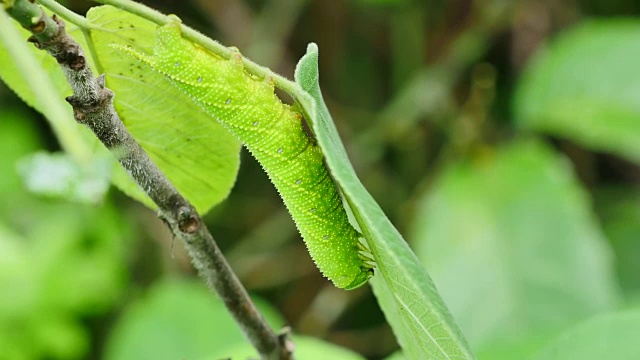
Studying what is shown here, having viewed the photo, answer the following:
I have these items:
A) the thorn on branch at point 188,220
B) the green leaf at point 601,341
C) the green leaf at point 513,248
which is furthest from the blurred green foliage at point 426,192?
the thorn on branch at point 188,220

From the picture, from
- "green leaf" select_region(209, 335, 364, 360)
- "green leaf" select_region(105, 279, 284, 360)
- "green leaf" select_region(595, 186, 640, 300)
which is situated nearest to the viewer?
"green leaf" select_region(209, 335, 364, 360)

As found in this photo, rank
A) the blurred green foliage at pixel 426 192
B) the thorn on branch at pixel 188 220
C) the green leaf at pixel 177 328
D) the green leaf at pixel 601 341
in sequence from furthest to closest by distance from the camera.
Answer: the blurred green foliage at pixel 426 192
the green leaf at pixel 177 328
the green leaf at pixel 601 341
the thorn on branch at pixel 188 220

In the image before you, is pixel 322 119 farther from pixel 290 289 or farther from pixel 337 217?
pixel 290 289

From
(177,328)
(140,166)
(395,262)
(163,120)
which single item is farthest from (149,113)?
(177,328)

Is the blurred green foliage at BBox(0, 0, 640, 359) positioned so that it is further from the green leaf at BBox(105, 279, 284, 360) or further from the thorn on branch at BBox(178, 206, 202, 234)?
the thorn on branch at BBox(178, 206, 202, 234)

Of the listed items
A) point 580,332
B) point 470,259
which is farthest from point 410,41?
point 580,332

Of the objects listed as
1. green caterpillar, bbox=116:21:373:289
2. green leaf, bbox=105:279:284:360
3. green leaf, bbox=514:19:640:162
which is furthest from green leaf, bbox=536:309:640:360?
green leaf, bbox=514:19:640:162

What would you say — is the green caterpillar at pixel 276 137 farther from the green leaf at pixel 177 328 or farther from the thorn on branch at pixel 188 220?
the green leaf at pixel 177 328
